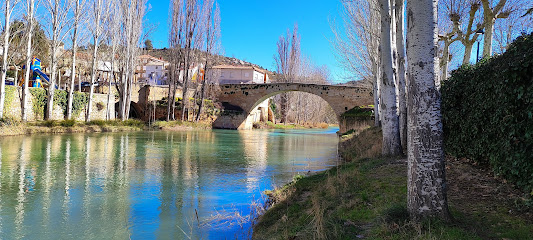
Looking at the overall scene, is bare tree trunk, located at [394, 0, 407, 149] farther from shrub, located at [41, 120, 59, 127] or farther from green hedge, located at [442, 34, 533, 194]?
shrub, located at [41, 120, 59, 127]

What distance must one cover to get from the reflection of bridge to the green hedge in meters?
25.9

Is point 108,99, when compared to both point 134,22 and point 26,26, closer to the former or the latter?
point 134,22

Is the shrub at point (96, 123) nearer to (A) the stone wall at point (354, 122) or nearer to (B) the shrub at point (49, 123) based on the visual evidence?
(B) the shrub at point (49, 123)

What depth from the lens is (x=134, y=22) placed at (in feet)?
86.6

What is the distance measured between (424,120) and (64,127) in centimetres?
2067

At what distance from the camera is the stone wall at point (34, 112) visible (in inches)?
810

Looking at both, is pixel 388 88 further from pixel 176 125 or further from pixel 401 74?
pixel 176 125

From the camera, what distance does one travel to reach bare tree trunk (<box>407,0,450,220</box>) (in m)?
3.26

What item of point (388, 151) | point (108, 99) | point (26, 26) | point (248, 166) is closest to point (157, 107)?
point (108, 99)

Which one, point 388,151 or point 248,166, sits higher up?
point 388,151

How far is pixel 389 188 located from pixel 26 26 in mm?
19938

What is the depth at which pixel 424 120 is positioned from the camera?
3.34m

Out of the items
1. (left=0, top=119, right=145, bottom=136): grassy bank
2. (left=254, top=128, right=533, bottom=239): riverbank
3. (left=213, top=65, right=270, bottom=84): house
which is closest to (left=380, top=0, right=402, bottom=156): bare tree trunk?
(left=254, top=128, right=533, bottom=239): riverbank

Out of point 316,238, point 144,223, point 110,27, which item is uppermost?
point 110,27
